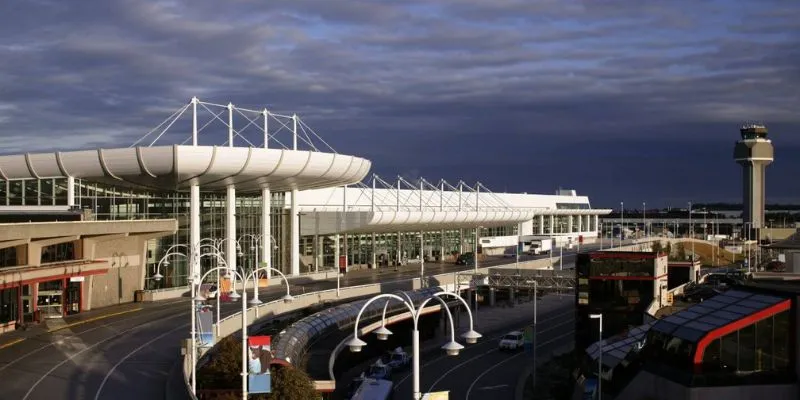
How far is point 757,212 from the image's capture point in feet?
587

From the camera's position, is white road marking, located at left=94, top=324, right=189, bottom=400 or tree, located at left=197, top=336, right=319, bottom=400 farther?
white road marking, located at left=94, top=324, right=189, bottom=400

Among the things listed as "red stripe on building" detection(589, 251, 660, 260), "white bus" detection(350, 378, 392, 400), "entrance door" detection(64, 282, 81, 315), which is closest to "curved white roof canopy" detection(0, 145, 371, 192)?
"entrance door" detection(64, 282, 81, 315)

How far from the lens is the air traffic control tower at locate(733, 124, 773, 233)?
178 meters

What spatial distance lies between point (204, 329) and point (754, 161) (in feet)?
520

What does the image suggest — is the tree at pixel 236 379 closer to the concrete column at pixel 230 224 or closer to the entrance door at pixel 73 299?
the entrance door at pixel 73 299

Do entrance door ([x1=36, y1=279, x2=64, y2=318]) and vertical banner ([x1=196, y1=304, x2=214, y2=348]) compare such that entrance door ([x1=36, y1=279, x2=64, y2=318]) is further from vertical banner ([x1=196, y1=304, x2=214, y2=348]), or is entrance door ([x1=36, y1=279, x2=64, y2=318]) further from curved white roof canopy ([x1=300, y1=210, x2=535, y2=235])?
curved white roof canopy ([x1=300, y1=210, x2=535, y2=235])

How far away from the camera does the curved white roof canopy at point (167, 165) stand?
65312 millimetres

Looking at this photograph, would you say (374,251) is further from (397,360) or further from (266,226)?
(397,360)

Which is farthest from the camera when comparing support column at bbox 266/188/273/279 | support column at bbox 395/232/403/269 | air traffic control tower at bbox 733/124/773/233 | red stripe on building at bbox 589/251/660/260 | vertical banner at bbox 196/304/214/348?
air traffic control tower at bbox 733/124/773/233

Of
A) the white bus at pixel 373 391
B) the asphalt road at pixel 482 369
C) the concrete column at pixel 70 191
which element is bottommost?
the asphalt road at pixel 482 369

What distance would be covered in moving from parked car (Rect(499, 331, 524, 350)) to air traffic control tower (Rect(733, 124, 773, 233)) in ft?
402

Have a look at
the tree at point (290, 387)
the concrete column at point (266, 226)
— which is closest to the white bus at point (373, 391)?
the tree at point (290, 387)

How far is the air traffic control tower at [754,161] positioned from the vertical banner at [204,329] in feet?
510

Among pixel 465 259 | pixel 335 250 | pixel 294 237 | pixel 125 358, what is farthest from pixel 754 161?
pixel 125 358
